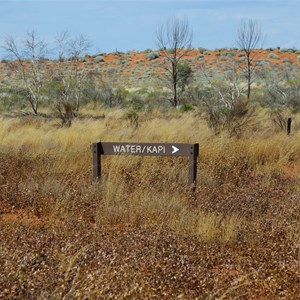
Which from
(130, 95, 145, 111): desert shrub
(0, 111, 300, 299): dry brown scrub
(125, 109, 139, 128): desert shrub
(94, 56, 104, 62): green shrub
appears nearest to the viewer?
(0, 111, 300, 299): dry brown scrub

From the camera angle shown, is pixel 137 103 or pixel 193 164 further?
pixel 137 103

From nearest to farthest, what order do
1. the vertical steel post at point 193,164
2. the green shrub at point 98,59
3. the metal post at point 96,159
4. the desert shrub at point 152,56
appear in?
the vertical steel post at point 193,164 < the metal post at point 96,159 < the desert shrub at point 152,56 < the green shrub at point 98,59

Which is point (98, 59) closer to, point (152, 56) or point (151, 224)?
point (152, 56)

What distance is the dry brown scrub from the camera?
4395 millimetres

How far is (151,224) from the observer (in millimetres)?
6629

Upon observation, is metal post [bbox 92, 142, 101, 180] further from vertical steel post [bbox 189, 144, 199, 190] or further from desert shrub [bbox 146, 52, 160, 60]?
desert shrub [bbox 146, 52, 160, 60]

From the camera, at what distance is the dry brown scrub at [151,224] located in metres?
4.39

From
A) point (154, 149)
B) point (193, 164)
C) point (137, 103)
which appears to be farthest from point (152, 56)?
point (193, 164)

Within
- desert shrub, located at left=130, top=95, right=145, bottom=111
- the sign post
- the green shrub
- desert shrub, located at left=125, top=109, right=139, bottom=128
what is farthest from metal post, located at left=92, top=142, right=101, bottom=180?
the green shrub

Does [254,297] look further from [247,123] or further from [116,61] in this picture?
[116,61]

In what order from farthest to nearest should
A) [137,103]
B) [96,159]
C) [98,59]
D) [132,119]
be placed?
[98,59] < [137,103] < [132,119] < [96,159]

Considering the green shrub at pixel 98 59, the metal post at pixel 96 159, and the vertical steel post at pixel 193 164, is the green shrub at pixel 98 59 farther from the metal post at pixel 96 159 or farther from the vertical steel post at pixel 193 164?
the vertical steel post at pixel 193 164

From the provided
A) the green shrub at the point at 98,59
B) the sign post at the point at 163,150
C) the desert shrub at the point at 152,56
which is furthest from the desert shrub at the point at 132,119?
the green shrub at the point at 98,59

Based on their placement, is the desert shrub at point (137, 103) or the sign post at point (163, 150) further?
the desert shrub at point (137, 103)
